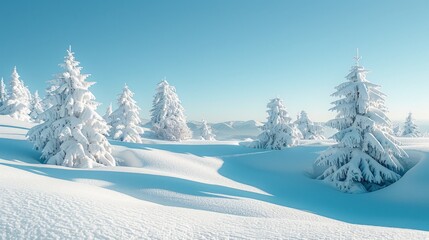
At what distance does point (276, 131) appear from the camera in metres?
31.6

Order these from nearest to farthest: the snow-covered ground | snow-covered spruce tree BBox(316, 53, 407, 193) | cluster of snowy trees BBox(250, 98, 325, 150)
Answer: the snow-covered ground → snow-covered spruce tree BBox(316, 53, 407, 193) → cluster of snowy trees BBox(250, 98, 325, 150)

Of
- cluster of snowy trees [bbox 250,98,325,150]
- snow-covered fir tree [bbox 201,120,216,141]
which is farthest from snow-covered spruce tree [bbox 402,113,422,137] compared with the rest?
snow-covered fir tree [bbox 201,120,216,141]

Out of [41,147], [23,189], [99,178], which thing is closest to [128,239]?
[23,189]

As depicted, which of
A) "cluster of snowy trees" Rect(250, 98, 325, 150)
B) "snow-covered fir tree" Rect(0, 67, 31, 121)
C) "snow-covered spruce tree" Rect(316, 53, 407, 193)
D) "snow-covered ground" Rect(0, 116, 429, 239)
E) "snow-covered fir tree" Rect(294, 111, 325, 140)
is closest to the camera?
"snow-covered ground" Rect(0, 116, 429, 239)

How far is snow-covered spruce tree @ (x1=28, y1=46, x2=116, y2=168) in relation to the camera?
18.3 metres

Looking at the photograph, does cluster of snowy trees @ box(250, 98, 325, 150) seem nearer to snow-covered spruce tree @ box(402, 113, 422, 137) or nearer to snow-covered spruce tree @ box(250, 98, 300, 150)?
snow-covered spruce tree @ box(250, 98, 300, 150)

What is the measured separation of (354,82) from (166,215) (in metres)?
17.9

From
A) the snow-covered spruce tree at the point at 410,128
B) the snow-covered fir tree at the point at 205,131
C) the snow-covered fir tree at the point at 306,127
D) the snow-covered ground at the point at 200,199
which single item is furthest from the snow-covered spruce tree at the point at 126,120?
the snow-covered spruce tree at the point at 410,128

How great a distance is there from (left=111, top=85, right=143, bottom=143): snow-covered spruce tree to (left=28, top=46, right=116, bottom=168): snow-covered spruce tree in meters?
18.9

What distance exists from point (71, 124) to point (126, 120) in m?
21.2

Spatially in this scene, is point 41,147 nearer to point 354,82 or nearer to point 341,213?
point 341,213

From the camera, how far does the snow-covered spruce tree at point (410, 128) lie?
171ft

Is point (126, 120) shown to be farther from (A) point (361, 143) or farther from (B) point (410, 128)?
(B) point (410, 128)

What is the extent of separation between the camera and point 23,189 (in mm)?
6648
